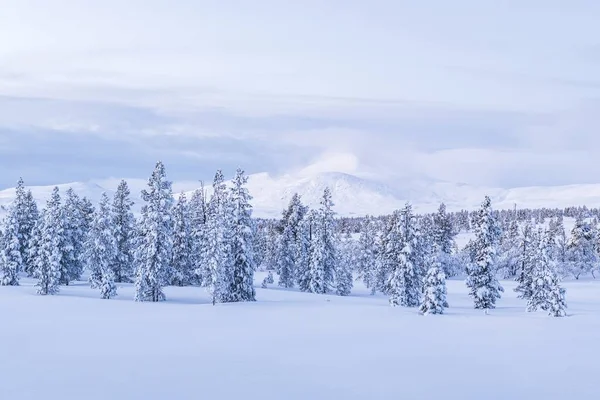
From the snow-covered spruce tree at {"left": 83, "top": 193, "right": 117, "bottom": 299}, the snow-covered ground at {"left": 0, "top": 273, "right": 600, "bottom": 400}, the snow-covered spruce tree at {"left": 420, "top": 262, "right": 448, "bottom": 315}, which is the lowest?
the snow-covered ground at {"left": 0, "top": 273, "right": 600, "bottom": 400}

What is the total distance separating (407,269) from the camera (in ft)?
200

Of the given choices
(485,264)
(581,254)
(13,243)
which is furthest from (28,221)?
(581,254)

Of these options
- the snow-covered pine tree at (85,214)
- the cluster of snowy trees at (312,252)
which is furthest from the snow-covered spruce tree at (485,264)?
the snow-covered pine tree at (85,214)

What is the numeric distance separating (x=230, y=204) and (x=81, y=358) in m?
34.2

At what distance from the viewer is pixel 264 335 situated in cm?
3559

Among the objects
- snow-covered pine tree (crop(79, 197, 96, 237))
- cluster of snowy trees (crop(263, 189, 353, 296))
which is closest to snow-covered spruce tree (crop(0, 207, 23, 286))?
snow-covered pine tree (crop(79, 197, 96, 237))

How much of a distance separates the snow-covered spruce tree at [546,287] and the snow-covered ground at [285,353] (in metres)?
2.29

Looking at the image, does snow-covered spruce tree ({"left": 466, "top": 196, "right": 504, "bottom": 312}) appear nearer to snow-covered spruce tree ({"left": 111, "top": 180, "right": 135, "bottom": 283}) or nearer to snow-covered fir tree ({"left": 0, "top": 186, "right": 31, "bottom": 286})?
snow-covered spruce tree ({"left": 111, "top": 180, "right": 135, "bottom": 283})

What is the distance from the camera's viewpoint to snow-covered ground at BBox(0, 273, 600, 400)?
73.9 ft

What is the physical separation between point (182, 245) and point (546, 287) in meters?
40.5

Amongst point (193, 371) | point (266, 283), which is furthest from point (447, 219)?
point (193, 371)

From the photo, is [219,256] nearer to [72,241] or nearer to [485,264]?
[485,264]

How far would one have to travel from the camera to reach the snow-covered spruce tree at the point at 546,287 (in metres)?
51.3

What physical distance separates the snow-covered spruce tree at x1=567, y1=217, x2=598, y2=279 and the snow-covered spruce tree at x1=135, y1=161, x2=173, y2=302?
86696 mm
